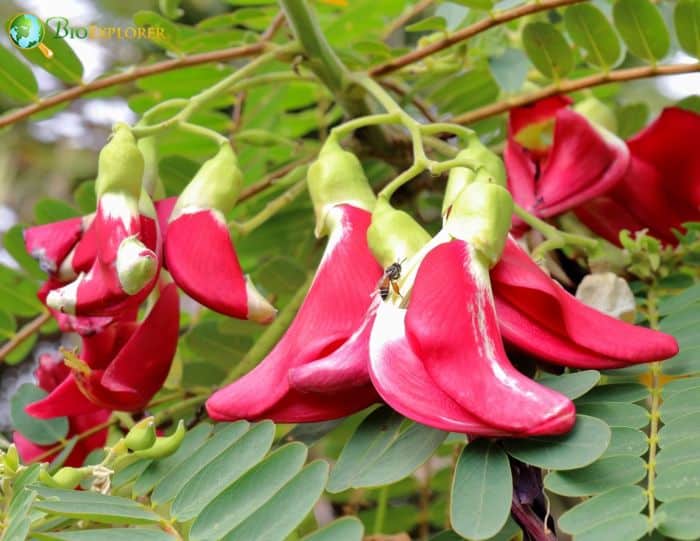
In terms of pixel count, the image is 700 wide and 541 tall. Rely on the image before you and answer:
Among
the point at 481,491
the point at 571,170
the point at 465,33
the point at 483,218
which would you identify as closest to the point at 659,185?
the point at 571,170

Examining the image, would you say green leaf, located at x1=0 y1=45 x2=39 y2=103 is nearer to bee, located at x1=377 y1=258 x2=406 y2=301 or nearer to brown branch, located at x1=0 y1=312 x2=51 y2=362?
brown branch, located at x1=0 y1=312 x2=51 y2=362

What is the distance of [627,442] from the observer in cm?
51

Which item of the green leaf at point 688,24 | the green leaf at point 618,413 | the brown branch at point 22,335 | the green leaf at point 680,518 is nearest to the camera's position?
the green leaf at point 680,518

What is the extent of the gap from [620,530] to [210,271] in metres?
0.28

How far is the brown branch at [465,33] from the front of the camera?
0.75m

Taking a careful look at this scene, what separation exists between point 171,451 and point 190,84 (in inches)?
17.8

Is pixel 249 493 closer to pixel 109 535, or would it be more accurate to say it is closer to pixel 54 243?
pixel 109 535

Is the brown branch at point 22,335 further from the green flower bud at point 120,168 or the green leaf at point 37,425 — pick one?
the green flower bud at point 120,168

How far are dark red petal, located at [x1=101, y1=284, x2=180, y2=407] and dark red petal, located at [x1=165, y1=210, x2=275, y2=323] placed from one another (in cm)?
6

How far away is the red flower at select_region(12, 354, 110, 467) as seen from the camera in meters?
0.77

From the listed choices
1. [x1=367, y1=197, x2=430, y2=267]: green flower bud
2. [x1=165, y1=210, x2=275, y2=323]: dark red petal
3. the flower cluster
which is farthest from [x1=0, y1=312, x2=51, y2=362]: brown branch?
[x1=367, y1=197, x2=430, y2=267]: green flower bud

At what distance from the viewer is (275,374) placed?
56cm

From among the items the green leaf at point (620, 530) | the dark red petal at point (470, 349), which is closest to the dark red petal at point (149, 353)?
the dark red petal at point (470, 349)

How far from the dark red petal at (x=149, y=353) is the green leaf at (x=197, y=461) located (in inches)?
3.8
